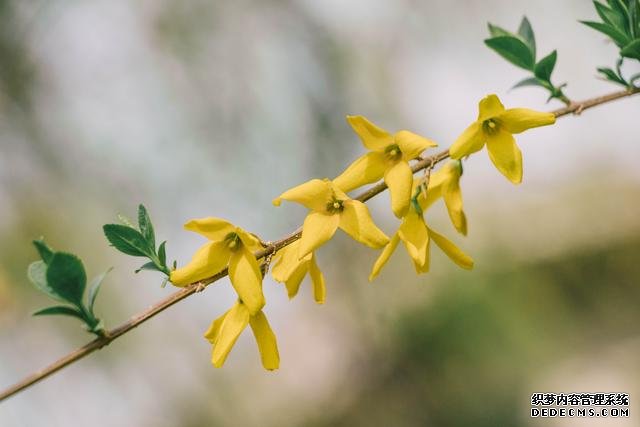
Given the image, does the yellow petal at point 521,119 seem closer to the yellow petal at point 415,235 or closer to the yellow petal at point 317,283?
the yellow petal at point 415,235

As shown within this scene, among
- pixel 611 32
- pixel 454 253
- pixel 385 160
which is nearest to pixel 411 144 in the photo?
pixel 385 160

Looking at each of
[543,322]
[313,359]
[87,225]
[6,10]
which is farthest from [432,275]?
[6,10]

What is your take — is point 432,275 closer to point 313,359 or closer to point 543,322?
point 543,322

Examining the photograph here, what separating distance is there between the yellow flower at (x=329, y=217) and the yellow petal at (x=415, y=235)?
0.08m

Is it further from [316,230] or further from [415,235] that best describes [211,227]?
[415,235]

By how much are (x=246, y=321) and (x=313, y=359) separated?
4073 mm

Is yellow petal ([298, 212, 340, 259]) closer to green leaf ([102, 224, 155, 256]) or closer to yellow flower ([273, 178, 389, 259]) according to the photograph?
yellow flower ([273, 178, 389, 259])

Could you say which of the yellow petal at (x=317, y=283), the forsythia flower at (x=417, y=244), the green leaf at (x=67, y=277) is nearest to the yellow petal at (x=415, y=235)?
the forsythia flower at (x=417, y=244)

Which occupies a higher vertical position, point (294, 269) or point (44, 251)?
point (44, 251)

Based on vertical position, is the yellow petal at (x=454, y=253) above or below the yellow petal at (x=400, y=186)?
below

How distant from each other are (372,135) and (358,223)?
0.10 meters

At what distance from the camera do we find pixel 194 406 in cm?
369

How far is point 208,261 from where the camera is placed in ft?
1.90

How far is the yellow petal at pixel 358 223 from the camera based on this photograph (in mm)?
570
